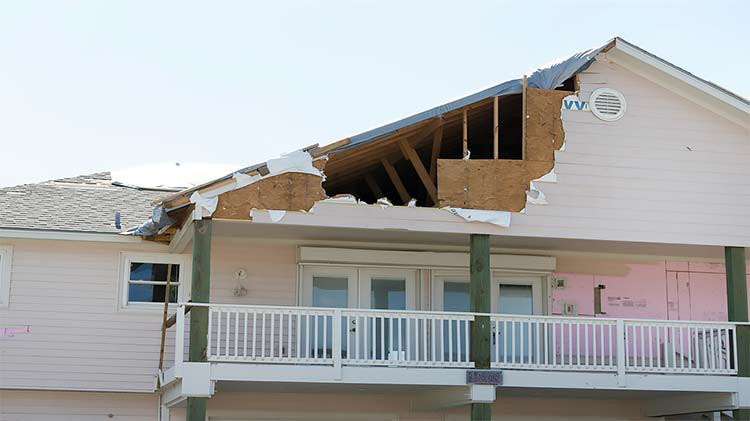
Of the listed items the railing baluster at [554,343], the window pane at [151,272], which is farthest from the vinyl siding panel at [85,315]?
the railing baluster at [554,343]

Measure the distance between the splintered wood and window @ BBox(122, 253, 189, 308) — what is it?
206 inches

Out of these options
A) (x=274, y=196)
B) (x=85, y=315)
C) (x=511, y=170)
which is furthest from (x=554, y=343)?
(x=85, y=315)

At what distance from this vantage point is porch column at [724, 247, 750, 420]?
18.3m

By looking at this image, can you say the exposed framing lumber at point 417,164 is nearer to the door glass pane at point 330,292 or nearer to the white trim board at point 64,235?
the door glass pane at point 330,292

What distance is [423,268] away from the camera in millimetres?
20125

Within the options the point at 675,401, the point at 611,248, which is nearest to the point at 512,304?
the point at 611,248

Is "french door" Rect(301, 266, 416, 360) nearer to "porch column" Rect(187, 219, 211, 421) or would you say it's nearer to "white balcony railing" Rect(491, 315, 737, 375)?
"white balcony railing" Rect(491, 315, 737, 375)

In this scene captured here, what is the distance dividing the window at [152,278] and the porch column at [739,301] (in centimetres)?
955

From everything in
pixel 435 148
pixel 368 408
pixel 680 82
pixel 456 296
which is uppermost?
pixel 680 82

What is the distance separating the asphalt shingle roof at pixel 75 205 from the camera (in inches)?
762

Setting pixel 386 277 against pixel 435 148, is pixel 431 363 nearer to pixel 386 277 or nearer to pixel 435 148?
pixel 386 277

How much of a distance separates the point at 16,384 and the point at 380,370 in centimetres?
648

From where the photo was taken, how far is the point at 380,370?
670 inches

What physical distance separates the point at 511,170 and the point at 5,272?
354 inches
